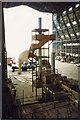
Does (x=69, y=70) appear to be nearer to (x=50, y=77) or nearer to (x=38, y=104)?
(x=50, y=77)

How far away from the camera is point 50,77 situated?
3.01 meters

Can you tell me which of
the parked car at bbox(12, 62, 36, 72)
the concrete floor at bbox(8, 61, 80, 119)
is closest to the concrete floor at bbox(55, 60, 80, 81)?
the concrete floor at bbox(8, 61, 80, 119)

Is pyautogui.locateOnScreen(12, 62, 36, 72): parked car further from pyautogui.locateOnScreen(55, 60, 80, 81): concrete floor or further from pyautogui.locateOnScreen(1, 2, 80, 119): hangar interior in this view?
pyautogui.locateOnScreen(55, 60, 80, 81): concrete floor

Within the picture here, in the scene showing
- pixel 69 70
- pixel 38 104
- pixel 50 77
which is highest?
pixel 69 70

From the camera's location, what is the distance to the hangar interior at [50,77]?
2.89 metres

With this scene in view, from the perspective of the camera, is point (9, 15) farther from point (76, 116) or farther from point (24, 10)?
point (76, 116)

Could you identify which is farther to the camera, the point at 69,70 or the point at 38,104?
the point at 69,70

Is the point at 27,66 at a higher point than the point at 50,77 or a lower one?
higher

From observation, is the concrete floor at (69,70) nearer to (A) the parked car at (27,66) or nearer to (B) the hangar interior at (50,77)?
(B) the hangar interior at (50,77)

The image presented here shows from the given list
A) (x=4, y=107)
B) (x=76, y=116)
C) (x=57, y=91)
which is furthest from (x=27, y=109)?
(x=76, y=116)

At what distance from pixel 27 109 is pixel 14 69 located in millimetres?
741

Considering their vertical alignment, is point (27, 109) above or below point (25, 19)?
below

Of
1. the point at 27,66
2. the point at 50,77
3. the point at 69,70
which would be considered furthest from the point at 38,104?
the point at 69,70

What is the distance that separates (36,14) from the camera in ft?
9.73
